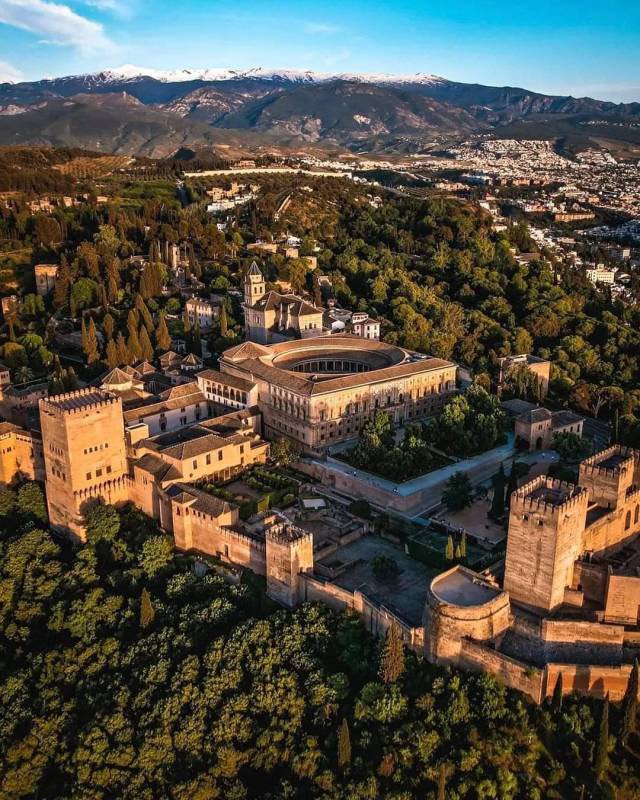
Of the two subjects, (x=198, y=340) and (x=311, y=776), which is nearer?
(x=311, y=776)

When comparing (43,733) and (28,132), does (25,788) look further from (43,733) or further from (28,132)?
(28,132)

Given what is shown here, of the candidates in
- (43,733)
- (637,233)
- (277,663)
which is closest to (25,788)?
(43,733)

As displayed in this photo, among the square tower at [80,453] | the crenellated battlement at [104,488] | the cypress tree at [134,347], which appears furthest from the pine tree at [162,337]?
the crenellated battlement at [104,488]

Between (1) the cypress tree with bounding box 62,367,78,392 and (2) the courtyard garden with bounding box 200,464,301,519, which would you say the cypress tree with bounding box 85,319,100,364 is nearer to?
(1) the cypress tree with bounding box 62,367,78,392

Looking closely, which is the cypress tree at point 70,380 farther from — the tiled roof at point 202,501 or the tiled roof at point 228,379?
the tiled roof at point 202,501

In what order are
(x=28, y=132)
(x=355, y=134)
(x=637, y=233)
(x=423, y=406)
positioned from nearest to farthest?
(x=423, y=406), (x=637, y=233), (x=28, y=132), (x=355, y=134)

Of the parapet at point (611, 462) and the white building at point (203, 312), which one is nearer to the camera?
the parapet at point (611, 462)
